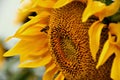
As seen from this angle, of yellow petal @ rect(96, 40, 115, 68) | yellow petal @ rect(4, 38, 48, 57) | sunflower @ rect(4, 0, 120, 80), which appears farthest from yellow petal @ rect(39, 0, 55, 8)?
yellow petal @ rect(96, 40, 115, 68)

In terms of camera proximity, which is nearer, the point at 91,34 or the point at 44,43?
the point at 91,34

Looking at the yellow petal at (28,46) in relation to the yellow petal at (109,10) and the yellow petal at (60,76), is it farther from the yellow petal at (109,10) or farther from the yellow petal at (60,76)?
the yellow petal at (109,10)

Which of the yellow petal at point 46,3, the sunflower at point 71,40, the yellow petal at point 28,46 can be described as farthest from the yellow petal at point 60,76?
the yellow petal at point 46,3

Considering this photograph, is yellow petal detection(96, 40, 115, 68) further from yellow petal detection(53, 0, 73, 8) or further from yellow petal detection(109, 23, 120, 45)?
yellow petal detection(53, 0, 73, 8)

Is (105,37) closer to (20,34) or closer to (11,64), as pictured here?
(20,34)

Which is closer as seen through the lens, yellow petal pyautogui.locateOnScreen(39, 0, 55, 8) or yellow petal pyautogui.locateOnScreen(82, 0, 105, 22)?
yellow petal pyautogui.locateOnScreen(82, 0, 105, 22)

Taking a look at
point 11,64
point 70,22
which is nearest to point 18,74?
point 11,64

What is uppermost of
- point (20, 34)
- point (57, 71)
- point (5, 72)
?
point (20, 34)
